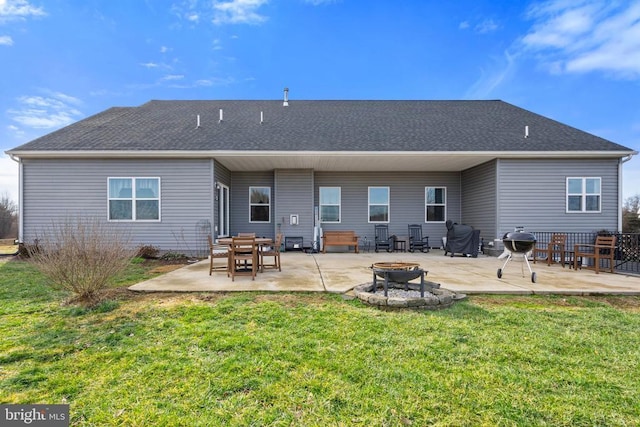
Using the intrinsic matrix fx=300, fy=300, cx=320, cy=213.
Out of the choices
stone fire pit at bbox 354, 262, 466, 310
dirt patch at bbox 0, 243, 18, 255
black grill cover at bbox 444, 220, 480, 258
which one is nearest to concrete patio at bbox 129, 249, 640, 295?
stone fire pit at bbox 354, 262, 466, 310

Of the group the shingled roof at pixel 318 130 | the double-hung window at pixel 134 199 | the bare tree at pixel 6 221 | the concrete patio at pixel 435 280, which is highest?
the shingled roof at pixel 318 130

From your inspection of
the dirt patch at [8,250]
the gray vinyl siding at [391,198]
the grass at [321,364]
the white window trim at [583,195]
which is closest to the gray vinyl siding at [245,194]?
the gray vinyl siding at [391,198]

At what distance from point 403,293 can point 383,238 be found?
6978 millimetres

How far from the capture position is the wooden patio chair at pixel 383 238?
1039 cm

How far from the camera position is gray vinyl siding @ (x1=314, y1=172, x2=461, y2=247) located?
11.2 m

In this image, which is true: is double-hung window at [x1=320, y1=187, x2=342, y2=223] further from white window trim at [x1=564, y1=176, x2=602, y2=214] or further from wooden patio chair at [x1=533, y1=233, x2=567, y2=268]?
white window trim at [x1=564, y1=176, x2=602, y2=214]

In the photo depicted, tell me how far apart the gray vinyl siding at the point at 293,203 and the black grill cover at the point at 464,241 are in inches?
178

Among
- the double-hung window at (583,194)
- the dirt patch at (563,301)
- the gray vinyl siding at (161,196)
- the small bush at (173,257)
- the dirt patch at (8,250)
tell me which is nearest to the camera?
the dirt patch at (563,301)

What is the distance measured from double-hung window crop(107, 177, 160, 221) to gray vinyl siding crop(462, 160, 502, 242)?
10040 millimetres

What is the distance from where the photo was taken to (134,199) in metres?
→ 8.77

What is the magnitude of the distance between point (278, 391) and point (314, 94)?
16118 mm

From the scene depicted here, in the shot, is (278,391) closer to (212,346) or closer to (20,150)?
(212,346)

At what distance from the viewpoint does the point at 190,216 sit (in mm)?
8758

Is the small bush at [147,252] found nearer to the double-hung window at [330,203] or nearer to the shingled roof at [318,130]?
the shingled roof at [318,130]
